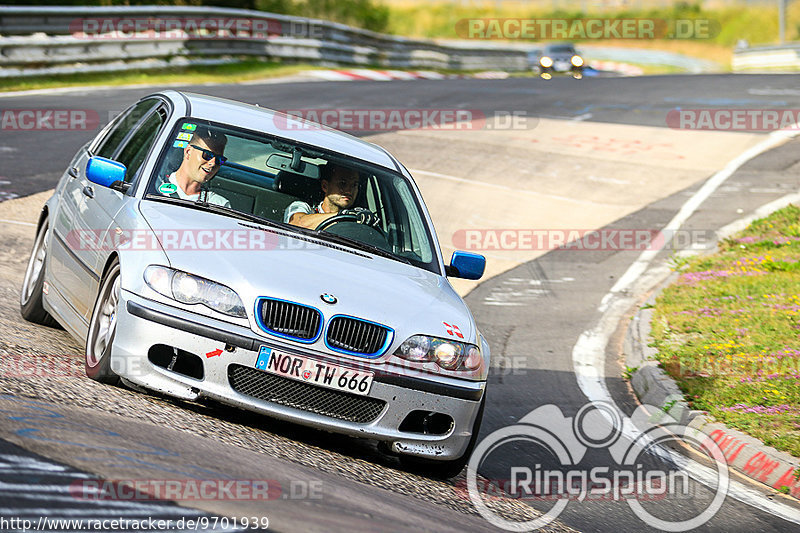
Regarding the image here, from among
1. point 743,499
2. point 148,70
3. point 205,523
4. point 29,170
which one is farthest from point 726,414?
point 148,70

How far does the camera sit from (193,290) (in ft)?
17.8

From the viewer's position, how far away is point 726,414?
7848 mm

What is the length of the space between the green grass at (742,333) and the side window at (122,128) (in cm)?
447

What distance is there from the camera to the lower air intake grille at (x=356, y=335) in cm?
543

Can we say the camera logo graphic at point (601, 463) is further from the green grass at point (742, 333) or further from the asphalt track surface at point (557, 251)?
the green grass at point (742, 333)

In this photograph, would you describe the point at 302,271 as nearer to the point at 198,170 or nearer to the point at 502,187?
the point at 198,170

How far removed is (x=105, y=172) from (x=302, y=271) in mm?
1451

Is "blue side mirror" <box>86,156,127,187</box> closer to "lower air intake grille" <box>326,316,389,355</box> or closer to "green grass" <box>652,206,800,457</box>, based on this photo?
"lower air intake grille" <box>326,316,389,355</box>

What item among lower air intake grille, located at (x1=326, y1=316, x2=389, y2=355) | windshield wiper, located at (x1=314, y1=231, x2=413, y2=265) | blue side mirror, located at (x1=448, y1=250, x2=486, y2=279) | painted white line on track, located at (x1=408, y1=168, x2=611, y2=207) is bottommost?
painted white line on track, located at (x1=408, y1=168, x2=611, y2=207)

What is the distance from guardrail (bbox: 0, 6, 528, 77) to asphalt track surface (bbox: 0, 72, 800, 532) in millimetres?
2360

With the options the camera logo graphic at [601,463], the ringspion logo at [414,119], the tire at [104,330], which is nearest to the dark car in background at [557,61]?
the ringspion logo at [414,119]

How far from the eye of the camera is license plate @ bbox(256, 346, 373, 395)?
534 centimetres

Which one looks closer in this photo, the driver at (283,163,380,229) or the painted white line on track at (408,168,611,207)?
the driver at (283,163,380,229)

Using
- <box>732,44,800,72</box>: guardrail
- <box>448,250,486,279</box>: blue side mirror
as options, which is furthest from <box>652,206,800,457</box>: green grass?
<box>732,44,800,72</box>: guardrail
